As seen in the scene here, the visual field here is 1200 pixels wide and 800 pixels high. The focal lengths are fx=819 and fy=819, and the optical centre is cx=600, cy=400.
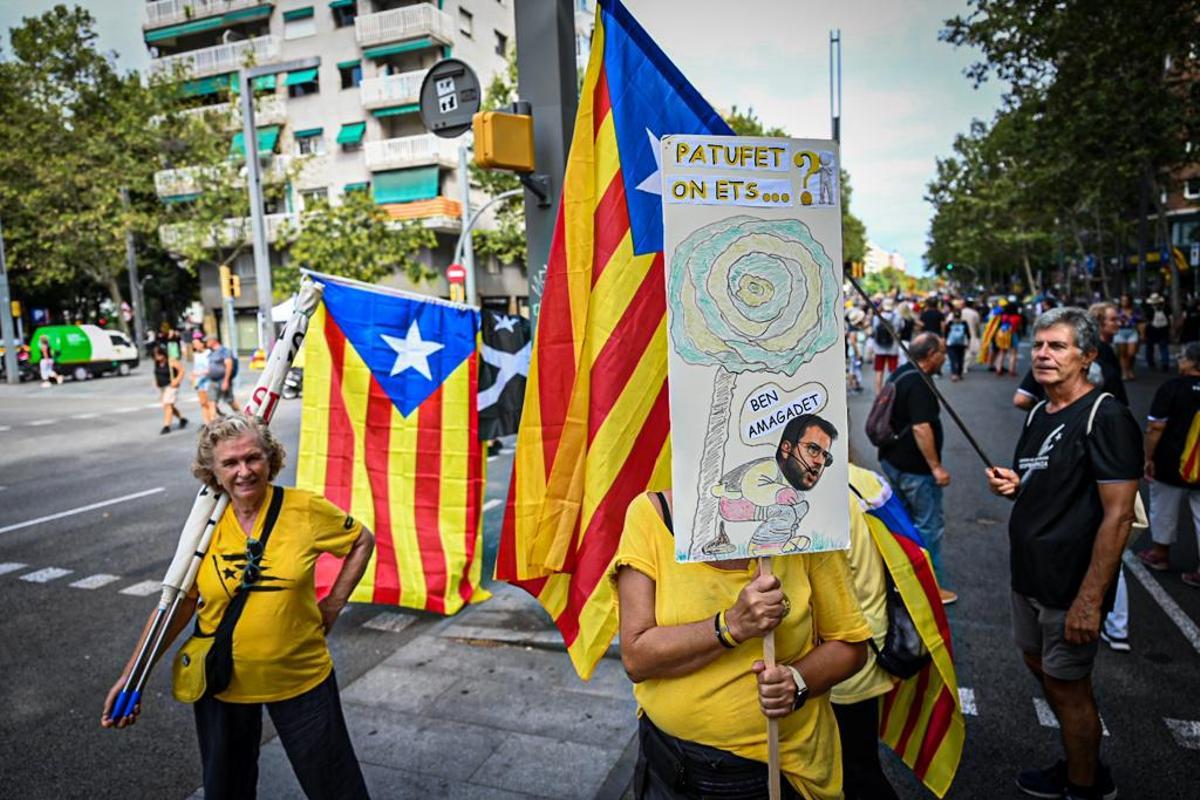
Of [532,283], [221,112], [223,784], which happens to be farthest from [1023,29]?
[221,112]

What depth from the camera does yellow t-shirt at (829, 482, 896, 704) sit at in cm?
271

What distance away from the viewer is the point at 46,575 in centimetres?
696

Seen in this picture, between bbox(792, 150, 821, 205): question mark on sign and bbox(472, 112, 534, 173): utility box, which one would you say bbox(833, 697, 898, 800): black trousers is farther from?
bbox(472, 112, 534, 173): utility box

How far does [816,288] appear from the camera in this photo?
6.70 ft

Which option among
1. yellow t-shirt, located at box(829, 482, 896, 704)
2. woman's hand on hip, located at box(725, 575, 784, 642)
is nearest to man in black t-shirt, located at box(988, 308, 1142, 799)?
yellow t-shirt, located at box(829, 482, 896, 704)

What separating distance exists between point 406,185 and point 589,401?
34.8m

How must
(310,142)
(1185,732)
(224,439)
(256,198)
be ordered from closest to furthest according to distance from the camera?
(224,439) < (1185,732) < (256,198) < (310,142)

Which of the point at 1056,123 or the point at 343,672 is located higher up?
the point at 1056,123

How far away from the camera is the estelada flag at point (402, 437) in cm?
546

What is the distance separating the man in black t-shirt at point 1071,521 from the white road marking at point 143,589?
615cm

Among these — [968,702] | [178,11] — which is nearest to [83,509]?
[968,702]

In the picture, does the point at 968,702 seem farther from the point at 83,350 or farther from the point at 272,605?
the point at 83,350

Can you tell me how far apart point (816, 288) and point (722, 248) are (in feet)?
0.86

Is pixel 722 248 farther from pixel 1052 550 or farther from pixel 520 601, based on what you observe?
pixel 520 601
